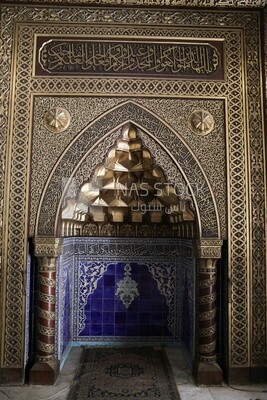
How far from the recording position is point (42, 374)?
10.2 ft

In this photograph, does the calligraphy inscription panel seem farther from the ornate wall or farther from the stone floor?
the stone floor

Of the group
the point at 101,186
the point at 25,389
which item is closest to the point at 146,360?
the point at 25,389

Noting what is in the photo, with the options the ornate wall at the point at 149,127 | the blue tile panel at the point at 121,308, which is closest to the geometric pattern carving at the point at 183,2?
the ornate wall at the point at 149,127

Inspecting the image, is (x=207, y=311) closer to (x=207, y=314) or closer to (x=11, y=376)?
(x=207, y=314)

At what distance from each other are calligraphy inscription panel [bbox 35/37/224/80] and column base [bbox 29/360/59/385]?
2508mm

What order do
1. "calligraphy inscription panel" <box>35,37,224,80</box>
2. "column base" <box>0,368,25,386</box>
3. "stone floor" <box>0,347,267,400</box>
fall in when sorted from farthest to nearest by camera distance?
"calligraphy inscription panel" <box>35,37,224,80</box> → "column base" <box>0,368,25,386</box> → "stone floor" <box>0,347,267,400</box>

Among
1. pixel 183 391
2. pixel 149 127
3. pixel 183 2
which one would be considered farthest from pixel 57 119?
pixel 183 391

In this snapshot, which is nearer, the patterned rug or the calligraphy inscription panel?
the patterned rug

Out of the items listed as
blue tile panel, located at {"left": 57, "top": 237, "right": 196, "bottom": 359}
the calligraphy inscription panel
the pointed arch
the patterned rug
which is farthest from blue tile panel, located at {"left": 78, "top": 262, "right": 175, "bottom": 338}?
the calligraphy inscription panel

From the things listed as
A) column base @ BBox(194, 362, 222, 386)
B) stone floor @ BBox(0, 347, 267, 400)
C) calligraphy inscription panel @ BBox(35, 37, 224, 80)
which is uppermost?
calligraphy inscription panel @ BBox(35, 37, 224, 80)

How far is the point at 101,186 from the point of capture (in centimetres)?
353

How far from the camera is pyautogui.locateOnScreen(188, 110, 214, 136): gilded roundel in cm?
322

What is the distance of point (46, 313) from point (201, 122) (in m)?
2.12

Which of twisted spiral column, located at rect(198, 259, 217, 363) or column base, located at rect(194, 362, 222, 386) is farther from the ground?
twisted spiral column, located at rect(198, 259, 217, 363)
